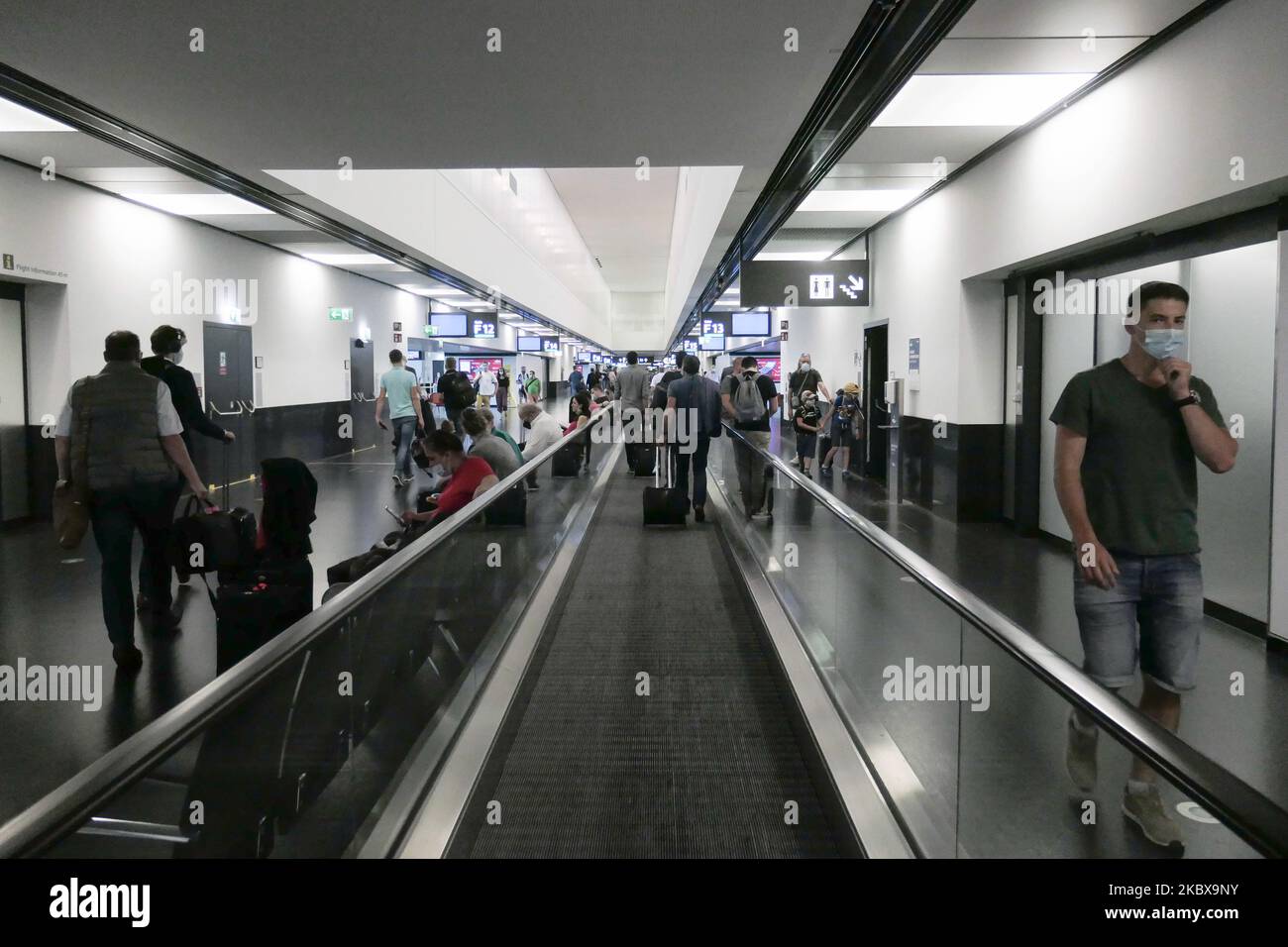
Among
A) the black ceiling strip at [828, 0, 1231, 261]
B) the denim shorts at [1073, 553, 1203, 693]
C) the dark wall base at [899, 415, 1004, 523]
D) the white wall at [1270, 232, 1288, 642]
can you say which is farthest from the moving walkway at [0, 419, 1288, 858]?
the dark wall base at [899, 415, 1004, 523]

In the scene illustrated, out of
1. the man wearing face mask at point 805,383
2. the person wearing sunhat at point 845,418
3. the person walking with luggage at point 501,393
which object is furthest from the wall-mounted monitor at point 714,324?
the person wearing sunhat at point 845,418

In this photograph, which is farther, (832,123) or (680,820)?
(832,123)

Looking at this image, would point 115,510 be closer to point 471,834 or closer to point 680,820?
point 471,834

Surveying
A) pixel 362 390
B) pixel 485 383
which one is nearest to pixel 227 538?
pixel 362 390

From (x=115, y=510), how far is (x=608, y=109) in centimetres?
431

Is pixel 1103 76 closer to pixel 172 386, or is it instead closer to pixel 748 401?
pixel 748 401

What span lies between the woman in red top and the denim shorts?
3.54 m

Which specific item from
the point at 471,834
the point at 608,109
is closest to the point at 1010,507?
the point at 608,109

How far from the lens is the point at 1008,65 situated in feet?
21.9

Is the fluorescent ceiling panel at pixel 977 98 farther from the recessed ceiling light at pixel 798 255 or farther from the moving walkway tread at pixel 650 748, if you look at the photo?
the recessed ceiling light at pixel 798 255

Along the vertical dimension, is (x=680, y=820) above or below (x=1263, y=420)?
below

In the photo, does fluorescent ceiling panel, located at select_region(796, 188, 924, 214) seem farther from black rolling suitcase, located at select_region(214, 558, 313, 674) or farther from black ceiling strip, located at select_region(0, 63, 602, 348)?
black rolling suitcase, located at select_region(214, 558, 313, 674)
